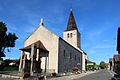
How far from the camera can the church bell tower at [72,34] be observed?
219 ft

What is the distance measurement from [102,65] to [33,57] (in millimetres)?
114444

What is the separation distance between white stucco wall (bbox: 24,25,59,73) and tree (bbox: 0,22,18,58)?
832 centimetres

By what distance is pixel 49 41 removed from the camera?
4331 cm

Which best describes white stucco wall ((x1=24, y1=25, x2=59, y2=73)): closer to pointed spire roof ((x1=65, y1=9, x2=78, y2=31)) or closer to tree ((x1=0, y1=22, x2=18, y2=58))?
tree ((x1=0, y1=22, x2=18, y2=58))

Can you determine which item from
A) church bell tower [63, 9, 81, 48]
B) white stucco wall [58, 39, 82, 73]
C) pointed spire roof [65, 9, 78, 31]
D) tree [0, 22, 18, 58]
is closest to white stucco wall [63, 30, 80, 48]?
church bell tower [63, 9, 81, 48]

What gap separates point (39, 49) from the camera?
123 feet

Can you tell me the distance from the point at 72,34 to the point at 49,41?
83.3ft

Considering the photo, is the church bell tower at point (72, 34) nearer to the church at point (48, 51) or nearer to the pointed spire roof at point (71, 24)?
the pointed spire roof at point (71, 24)

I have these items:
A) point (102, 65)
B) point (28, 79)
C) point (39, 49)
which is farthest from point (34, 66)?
point (102, 65)

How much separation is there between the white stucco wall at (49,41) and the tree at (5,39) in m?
8.32

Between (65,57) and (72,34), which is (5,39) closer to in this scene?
(65,57)

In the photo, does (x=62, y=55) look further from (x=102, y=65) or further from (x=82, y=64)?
(x=102, y=65)

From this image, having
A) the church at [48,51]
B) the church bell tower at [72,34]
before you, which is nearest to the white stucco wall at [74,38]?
the church bell tower at [72,34]

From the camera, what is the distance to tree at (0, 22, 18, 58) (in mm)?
51578
